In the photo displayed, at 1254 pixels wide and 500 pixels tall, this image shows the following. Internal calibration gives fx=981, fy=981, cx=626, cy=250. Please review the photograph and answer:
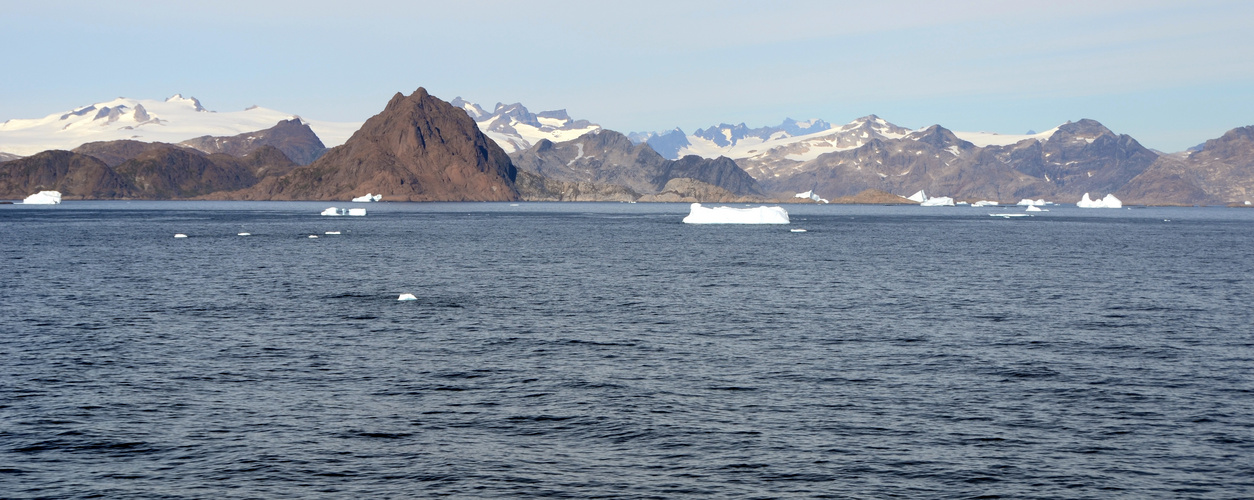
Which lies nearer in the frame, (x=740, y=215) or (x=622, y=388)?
(x=622, y=388)

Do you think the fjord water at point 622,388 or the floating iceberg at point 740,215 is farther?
the floating iceberg at point 740,215

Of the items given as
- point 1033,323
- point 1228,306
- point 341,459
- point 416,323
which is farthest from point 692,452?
point 1228,306

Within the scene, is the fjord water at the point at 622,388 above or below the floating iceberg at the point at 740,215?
below

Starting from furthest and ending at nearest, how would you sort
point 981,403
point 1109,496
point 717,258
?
point 717,258 < point 981,403 < point 1109,496

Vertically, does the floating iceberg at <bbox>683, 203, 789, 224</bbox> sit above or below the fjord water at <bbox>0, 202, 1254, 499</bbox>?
above

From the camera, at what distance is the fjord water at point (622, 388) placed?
24.0 meters

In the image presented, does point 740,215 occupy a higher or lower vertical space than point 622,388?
higher

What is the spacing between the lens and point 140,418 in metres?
29.1

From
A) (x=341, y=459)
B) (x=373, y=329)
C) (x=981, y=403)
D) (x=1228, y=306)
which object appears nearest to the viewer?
(x=341, y=459)

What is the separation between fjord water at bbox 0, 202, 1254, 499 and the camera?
24.0 meters

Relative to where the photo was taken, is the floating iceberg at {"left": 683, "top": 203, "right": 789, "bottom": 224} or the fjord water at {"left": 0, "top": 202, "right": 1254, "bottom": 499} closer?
the fjord water at {"left": 0, "top": 202, "right": 1254, "bottom": 499}

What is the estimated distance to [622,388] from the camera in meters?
33.8

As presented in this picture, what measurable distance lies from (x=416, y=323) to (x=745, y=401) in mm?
22575

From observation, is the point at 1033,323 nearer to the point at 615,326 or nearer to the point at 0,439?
the point at 615,326
